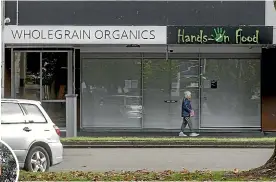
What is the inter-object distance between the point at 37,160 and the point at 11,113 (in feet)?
3.36

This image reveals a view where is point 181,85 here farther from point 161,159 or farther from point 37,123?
point 37,123

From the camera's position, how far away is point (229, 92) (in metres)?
22.7

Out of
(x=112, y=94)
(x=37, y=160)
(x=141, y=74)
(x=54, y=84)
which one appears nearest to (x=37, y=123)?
(x=37, y=160)

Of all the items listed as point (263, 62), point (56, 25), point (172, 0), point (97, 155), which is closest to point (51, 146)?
point (97, 155)

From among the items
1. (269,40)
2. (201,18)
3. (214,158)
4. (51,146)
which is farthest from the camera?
(201,18)

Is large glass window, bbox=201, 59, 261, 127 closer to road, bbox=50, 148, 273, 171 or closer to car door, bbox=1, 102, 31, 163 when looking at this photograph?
road, bbox=50, 148, 273, 171

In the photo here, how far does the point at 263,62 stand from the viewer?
72.0 feet

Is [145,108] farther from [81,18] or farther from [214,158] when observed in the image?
[214,158]

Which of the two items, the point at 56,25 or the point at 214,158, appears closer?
the point at 214,158

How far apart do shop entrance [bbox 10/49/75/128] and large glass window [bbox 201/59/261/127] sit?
5.50 m

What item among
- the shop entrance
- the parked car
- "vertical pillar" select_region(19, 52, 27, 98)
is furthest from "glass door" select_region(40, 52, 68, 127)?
the parked car

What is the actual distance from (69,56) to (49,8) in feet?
6.79

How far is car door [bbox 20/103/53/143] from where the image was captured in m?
10.7

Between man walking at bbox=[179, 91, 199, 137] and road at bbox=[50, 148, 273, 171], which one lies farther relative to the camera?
man walking at bbox=[179, 91, 199, 137]
